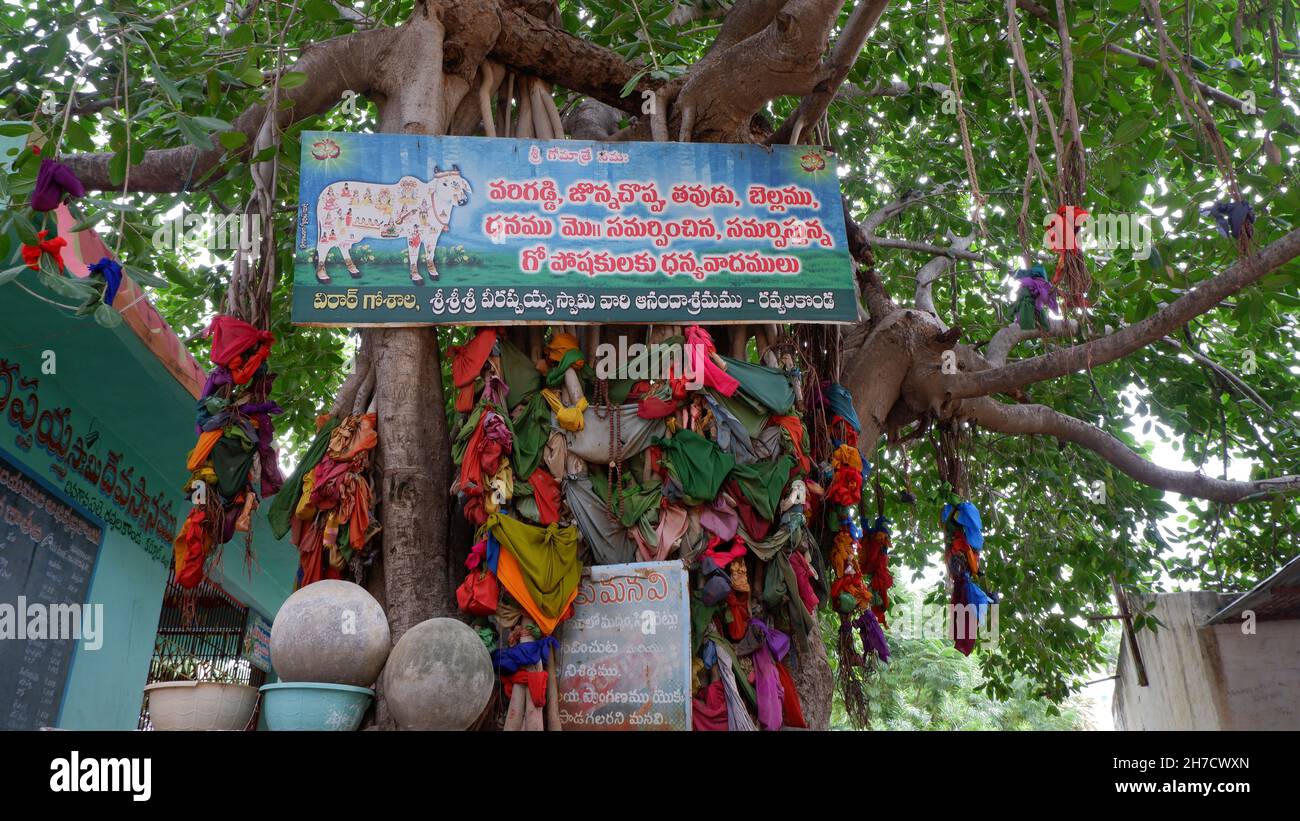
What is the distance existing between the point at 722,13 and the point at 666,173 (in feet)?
6.89

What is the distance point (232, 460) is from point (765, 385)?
2.29 m

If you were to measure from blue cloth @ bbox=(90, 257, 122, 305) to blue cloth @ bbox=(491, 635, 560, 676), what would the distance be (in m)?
1.79

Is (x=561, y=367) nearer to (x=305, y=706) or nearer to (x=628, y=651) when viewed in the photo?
(x=628, y=651)

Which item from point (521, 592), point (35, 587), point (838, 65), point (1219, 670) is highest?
point (838, 65)

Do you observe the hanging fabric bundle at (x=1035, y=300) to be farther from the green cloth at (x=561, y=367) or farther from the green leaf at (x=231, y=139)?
the green leaf at (x=231, y=139)

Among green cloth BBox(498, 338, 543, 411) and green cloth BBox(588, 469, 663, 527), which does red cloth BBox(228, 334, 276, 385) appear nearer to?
green cloth BBox(498, 338, 543, 411)

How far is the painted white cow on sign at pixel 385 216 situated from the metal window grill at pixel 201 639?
9.44 feet

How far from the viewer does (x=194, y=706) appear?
3.19m

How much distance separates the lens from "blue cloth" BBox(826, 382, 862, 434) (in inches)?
201

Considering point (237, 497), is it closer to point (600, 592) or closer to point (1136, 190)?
point (600, 592)

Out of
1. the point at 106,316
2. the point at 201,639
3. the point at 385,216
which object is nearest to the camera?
the point at 106,316

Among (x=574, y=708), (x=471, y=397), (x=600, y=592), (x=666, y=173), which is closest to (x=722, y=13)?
(x=666, y=173)

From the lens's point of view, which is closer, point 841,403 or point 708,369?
point 708,369

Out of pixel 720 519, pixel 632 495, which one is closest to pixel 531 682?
pixel 632 495
